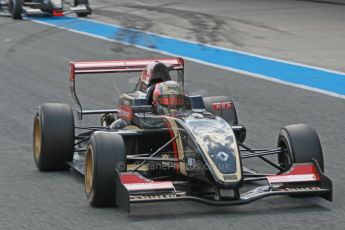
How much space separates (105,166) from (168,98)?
4.36ft

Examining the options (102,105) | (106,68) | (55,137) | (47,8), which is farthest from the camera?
→ (47,8)

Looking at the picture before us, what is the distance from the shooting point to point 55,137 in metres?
9.45

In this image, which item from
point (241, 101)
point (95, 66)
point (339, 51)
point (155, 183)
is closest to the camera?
point (155, 183)

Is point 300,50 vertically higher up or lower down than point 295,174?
lower down

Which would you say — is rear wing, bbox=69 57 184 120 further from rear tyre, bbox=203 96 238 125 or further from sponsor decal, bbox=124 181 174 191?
sponsor decal, bbox=124 181 174 191

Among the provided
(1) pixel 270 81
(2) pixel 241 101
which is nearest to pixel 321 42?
(1) pixel 270 81

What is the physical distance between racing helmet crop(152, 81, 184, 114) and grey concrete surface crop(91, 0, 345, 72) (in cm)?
879

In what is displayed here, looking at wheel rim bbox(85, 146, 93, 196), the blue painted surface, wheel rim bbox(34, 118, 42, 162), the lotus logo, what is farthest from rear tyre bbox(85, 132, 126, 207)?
the blue painted surface

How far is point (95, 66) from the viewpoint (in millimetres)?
10500

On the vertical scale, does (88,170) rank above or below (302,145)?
below

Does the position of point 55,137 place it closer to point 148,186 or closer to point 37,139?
point 37,139

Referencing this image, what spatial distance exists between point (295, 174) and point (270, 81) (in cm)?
792

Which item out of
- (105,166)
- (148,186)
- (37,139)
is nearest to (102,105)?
(37,139)

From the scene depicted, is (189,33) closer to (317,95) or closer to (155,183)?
(317,95)
